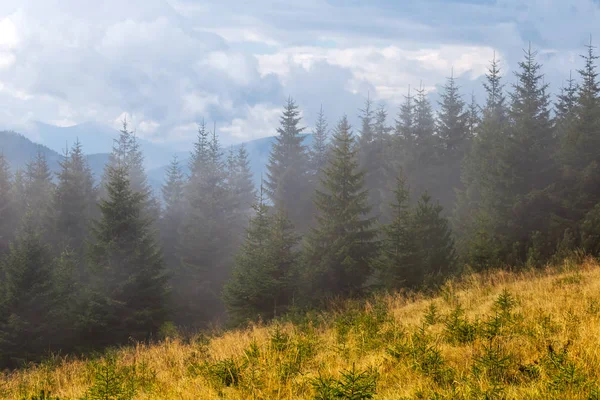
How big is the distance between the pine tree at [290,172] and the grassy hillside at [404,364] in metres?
43.8

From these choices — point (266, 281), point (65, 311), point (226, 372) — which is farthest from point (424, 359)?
point (65, 311)

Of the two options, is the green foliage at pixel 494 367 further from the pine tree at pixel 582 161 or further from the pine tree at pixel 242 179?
the pine tree at pixel 242 179

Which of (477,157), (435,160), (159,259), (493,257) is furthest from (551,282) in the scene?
(435,160)

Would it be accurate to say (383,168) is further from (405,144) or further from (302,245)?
(302,245)

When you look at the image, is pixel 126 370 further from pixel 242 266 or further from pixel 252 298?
pixel 242 266

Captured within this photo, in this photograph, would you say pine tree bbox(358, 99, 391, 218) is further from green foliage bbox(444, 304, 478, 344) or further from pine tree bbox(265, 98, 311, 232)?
green foliage bbox(444, 304, 478, 344)

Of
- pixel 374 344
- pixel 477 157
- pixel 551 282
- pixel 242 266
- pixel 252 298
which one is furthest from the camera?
pixel 477 157

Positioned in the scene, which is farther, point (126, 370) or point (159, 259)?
point (159, 259)

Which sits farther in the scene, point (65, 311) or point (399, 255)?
point (65, 311)

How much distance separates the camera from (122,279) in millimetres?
27766

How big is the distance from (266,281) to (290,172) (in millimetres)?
30151

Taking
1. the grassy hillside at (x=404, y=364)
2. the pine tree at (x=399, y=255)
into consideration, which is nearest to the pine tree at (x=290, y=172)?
the pine tree at (x=399, y=255)

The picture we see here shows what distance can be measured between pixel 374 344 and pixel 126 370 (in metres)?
4.31

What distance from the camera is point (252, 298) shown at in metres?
25.4
